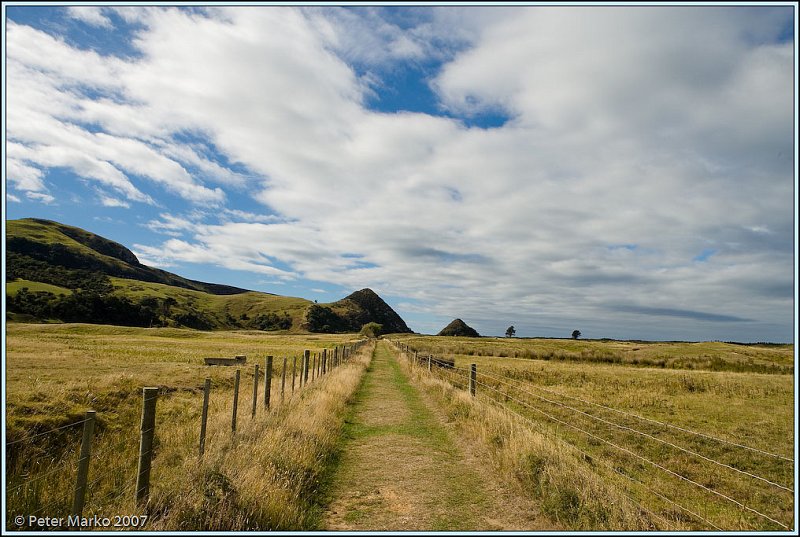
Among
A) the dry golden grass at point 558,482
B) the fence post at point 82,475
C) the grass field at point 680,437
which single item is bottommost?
the grass field at point 680,437

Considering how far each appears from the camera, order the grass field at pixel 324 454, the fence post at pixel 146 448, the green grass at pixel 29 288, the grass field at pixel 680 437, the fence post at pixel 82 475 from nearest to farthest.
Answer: the fence post at pixel 82 475 → the fence post at pixel 146 448 → the grass field at pixel 324 454 → the grass field at pixel 680 437 → the green grass at pixel 29 288

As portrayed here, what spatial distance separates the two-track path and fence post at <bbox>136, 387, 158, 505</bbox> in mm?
2599

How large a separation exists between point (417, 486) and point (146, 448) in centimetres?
465

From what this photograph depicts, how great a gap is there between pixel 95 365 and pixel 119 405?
13.5 meters

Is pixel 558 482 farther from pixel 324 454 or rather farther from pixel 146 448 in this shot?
pixel 146 448

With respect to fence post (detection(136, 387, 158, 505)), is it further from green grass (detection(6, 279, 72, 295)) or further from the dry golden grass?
green grass (detection(6, 279, 72, 295))

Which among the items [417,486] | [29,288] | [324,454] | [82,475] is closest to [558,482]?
[417,486]

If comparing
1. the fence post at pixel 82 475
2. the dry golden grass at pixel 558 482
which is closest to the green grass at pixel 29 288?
the fence post at pixel 82 475

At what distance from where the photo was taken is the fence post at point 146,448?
20.2 feet

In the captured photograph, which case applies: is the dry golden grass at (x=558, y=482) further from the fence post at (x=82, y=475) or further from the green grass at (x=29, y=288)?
the green grass at (x=29, y=288)

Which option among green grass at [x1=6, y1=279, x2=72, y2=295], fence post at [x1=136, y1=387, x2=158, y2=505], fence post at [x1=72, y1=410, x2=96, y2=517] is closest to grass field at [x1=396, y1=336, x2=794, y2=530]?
fence post at [x1=136, y1=387, x2=158, y2=505]

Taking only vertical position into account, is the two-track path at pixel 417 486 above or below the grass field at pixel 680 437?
above

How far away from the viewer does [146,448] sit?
6.23 meters

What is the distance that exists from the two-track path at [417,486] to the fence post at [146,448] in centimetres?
260
